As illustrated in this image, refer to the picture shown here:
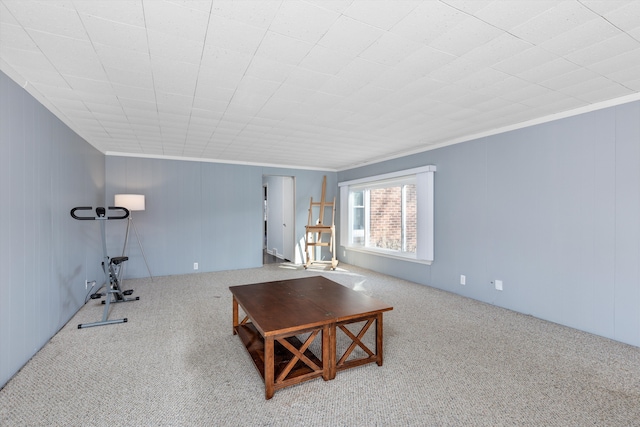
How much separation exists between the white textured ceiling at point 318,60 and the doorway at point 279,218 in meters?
3.53

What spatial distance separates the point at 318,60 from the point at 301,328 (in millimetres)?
1828

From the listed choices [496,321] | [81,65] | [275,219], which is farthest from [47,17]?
[275,219]

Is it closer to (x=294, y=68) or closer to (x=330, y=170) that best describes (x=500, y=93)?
(x=294, y=68)

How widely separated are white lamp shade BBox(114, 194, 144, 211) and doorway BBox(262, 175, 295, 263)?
301 cm

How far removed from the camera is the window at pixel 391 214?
462 cm

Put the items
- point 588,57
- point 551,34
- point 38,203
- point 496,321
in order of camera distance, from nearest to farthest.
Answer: point 551,34 < point 588,57 < point 38,203 < point 496,321

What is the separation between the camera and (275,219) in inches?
312

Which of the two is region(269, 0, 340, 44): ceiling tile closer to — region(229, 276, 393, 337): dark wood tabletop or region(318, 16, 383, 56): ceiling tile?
region(318, 16, 383, 56): ceiling tile

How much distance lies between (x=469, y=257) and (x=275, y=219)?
509 cm

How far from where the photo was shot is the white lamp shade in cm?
435

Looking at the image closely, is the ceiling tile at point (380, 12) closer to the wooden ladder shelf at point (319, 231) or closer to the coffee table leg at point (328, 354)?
the coffee table leg at point (328, 354)

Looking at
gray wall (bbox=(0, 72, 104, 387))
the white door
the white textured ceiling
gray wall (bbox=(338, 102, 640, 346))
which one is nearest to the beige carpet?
gray wall (bbox=(0, 72, 104, 387))

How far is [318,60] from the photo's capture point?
203cm

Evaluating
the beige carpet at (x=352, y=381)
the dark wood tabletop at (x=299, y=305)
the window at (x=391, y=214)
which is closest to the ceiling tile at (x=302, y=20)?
the dark wood tabletop at (x=299, y=305)
